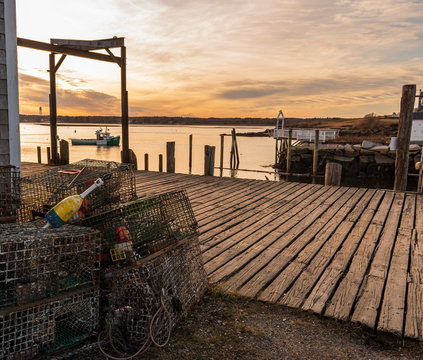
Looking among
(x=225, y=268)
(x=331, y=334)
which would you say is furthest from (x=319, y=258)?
(x=331, y=334)

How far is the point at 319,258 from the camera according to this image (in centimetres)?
432

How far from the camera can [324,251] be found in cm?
457

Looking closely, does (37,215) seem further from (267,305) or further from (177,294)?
(267,305)

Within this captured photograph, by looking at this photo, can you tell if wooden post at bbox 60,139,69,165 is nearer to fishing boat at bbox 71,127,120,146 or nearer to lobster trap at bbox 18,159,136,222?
lobster trap at bbox 18,159,136,222

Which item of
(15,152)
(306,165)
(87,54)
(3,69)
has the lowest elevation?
(306,165)

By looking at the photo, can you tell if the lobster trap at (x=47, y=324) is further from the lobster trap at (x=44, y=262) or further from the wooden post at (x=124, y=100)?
the wooden post at (x=124, y=100)

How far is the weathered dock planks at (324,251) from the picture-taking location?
127 inches

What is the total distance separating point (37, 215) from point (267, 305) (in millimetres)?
2562

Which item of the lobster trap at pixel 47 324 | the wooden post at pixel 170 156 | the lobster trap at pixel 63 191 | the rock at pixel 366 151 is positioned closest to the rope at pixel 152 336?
the lobster trap at pixel 47 324

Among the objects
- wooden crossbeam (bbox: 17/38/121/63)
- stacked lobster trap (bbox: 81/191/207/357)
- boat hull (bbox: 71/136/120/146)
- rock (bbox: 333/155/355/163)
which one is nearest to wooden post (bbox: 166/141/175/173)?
wooden crossbeam (bbox: 17/38/121/63)

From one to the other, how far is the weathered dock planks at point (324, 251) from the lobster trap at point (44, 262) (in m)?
1.52

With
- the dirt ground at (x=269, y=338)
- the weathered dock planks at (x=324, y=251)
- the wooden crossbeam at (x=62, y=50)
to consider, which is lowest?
the dirt ground at (x=269, y=338)

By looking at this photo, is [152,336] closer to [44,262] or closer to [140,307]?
[140,307]

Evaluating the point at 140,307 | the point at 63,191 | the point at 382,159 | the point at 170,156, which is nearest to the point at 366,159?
the point at 382,159
